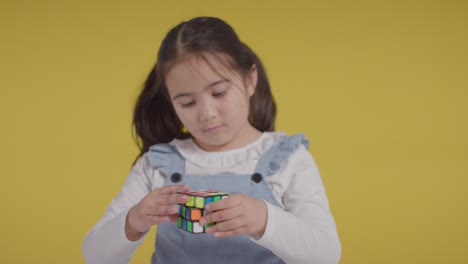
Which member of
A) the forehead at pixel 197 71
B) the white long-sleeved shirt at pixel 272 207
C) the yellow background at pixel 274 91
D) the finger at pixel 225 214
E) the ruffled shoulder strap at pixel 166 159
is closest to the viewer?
the finger at pixel 225 214

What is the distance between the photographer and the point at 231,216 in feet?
3.67

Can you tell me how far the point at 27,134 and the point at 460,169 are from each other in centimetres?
174

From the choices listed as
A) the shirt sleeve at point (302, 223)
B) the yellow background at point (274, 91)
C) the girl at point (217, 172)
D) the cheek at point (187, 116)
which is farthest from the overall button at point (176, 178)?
the yellow background at point (274, 91)

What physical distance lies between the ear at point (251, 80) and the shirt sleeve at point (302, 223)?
178mm

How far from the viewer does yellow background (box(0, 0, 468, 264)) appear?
2.51 metres

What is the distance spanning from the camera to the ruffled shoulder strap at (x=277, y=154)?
140 cm

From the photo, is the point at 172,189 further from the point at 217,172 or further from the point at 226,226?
the point at 217,172

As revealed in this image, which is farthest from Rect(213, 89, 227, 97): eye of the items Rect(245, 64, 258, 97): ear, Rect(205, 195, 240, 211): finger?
Rect(205, 195, 240, 211): finger

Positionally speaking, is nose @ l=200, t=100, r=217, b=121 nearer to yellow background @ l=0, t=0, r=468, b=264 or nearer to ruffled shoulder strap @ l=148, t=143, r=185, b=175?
ruffled shoulder strap @ l=148, t=143, r=185, b=175

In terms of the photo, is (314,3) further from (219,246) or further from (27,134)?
(219,246)

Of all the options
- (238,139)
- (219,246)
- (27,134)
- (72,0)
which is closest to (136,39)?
(72,0)

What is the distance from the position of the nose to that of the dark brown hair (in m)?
0.10

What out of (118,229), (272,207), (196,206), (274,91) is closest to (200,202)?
(196,206)

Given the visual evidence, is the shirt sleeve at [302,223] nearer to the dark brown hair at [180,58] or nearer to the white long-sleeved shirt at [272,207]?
the white long-sleeved shirt at [272,207]
